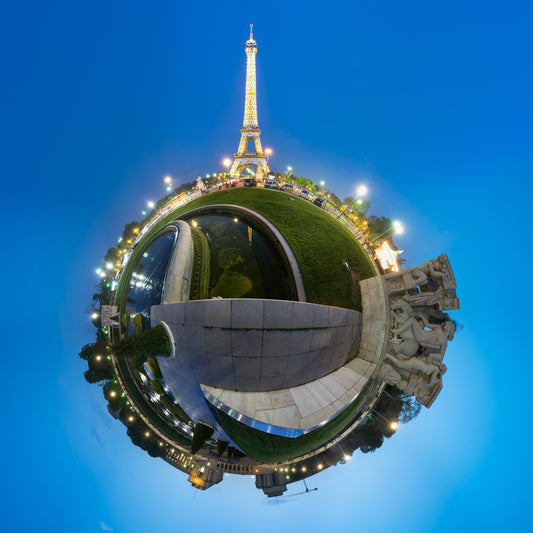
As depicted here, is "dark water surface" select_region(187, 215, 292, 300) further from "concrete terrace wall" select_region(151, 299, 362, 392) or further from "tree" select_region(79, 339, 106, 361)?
"tree" select_region(79, 339, 106, 361)

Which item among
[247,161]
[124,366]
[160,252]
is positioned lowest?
[124,366]

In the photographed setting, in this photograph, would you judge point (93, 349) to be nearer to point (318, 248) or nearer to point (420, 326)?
point (318, 248)

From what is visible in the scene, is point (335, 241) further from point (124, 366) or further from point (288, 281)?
point (124, 366)

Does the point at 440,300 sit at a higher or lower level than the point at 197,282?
lower

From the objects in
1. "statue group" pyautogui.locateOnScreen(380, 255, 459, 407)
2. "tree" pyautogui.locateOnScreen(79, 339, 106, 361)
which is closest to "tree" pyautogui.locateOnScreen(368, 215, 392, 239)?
"statue group" pyautogui.locateOnScreen(380, 255, 459, 407)

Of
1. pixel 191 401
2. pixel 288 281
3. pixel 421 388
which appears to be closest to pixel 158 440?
pixel 191 401

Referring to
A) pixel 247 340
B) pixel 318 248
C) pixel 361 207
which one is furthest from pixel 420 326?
pixel 361 207
